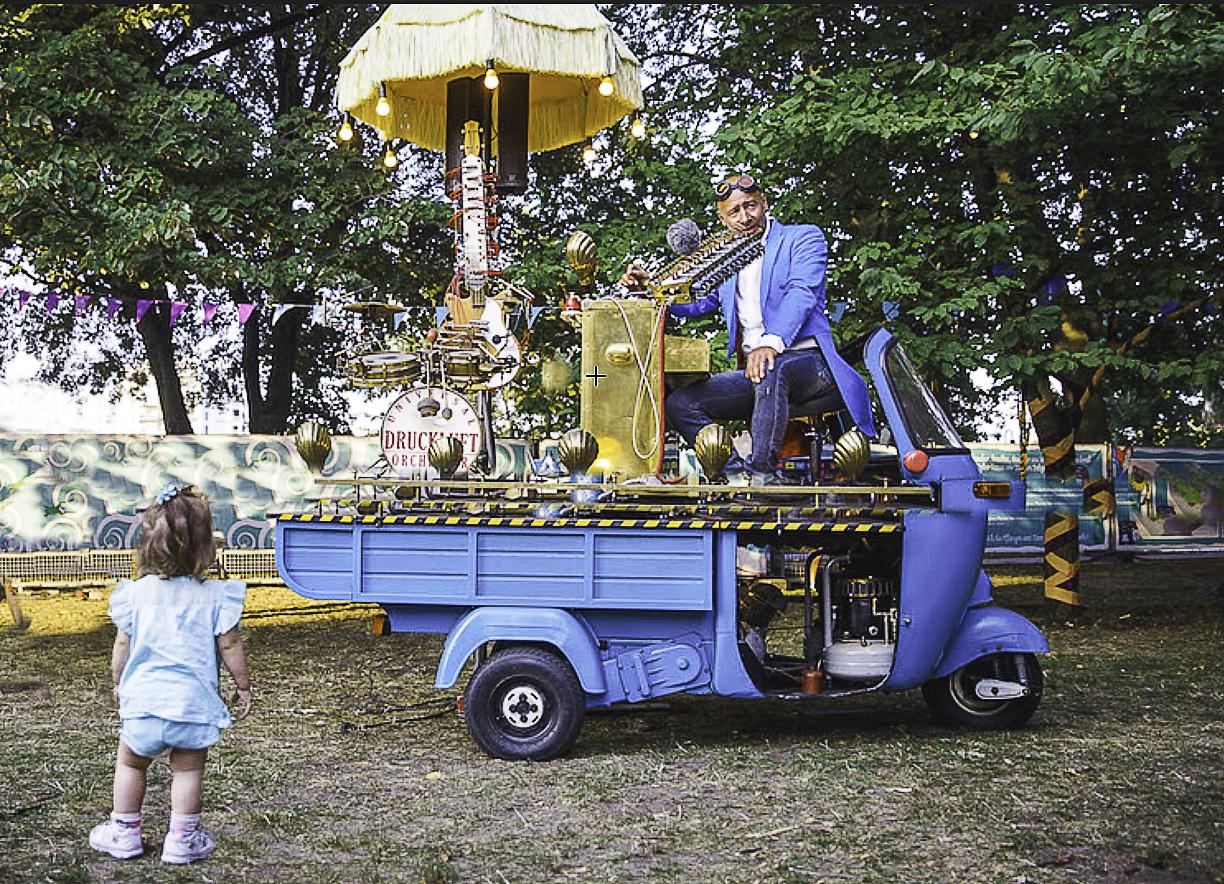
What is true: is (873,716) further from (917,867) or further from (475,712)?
(917,867)

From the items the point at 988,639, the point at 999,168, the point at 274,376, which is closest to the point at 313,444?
the point at 988,639

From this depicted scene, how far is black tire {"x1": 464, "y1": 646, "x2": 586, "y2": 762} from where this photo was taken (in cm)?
680

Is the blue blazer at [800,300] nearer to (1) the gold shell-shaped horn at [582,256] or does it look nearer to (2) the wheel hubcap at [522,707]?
(1) the gold shell-shaped horn at [582,256]

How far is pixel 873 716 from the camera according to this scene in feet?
26.8

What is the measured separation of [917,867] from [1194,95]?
833 centimetres

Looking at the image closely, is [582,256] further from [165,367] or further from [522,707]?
[165,367]

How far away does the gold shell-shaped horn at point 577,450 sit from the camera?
696 cm

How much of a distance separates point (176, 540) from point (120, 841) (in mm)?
1087

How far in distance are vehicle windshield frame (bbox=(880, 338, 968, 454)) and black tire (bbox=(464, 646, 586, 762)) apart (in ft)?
6.94

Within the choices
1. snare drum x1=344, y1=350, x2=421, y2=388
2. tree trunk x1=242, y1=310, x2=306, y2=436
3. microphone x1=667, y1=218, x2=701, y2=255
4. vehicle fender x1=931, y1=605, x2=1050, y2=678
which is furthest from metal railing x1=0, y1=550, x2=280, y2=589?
vehicle fender x1=931, y1=605, x2=1050, y2=678

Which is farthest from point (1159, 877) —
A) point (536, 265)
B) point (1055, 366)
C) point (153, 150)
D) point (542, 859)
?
point (153, 150)

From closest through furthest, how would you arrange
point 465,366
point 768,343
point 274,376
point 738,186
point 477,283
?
point 768,343 → point 738,186 → point 465,366 → point 477,283 → point 274,376

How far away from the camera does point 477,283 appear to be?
27.3 feet

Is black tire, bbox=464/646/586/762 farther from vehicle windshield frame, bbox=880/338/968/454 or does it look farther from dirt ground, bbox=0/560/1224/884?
vehicle windshield frame, bbox=880/338/968/454
